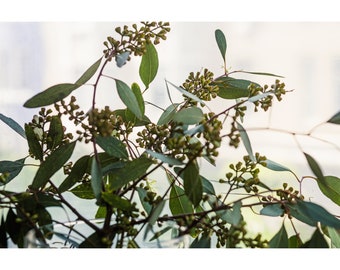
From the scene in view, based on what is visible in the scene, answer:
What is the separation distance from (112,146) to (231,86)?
22 cm

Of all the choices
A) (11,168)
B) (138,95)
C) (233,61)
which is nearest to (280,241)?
(138,95)

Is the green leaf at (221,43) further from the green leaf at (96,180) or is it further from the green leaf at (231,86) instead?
the green leaf at (96,180)

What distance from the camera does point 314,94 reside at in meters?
1.14

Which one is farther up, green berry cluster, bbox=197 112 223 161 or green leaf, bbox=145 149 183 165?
green berry cluster, bbox=197 112 223 161

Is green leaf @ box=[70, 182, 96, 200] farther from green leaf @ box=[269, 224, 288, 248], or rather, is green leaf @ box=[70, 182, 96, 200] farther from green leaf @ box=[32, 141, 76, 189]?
green leaf @ box=[269, 224, 288, 248]

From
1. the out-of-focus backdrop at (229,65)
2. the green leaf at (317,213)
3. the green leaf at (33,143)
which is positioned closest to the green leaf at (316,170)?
the green leaf at (317,213)

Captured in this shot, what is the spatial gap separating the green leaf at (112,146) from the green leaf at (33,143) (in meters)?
0.12

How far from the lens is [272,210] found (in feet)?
2.20

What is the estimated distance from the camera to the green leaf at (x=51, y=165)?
66 centimetres

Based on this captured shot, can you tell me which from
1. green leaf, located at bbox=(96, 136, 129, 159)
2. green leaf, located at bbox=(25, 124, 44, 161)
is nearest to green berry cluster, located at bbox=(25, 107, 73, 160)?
green leaf, located at bbox=(25, 124, 44, 161)

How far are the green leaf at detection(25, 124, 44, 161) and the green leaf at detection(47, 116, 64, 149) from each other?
15 mm

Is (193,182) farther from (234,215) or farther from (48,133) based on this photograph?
(48,133)

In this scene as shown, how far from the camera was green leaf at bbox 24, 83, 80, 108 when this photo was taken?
25.8 inches
